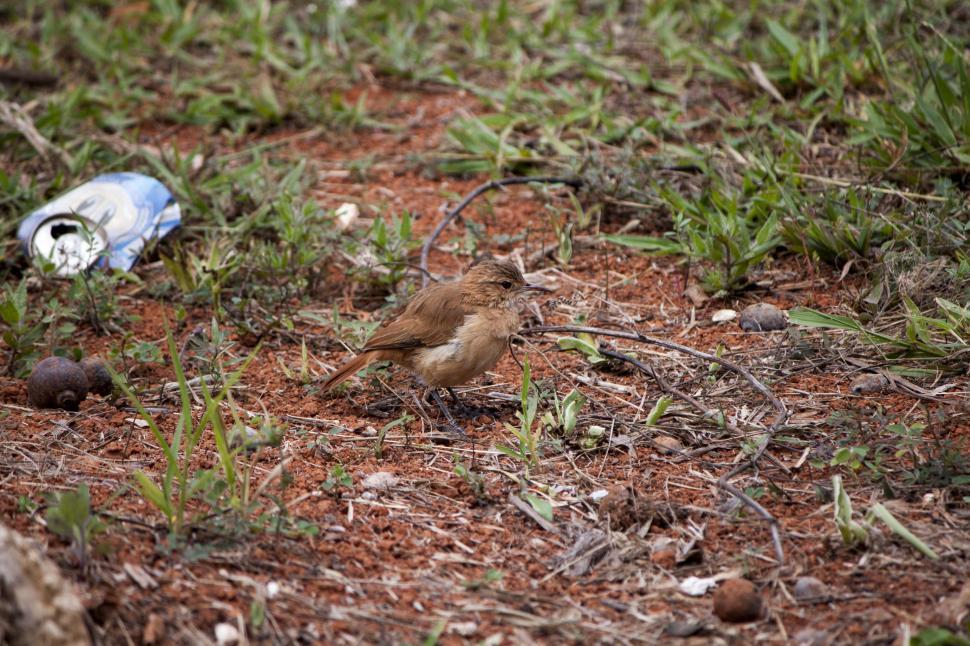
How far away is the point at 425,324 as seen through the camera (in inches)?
222

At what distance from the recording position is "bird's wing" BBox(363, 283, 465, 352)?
5586 millimetres

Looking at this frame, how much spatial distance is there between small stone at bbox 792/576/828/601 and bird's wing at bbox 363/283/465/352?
2358mm

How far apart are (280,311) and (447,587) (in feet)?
9.36

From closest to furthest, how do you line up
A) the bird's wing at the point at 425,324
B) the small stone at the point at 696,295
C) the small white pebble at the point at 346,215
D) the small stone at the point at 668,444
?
the small stone at the point at 668,444 → the bird's wing at the point at 425,324 → the small stone at the point at 696,295 → the small white pebble at the point at 346,215

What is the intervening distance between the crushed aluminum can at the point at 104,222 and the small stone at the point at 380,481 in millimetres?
2667

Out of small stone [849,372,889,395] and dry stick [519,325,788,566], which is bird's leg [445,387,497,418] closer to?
dry stick [519,325,788,566]

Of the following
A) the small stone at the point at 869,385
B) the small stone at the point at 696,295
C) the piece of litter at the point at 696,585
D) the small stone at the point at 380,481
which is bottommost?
the small stone at the point at 696,295

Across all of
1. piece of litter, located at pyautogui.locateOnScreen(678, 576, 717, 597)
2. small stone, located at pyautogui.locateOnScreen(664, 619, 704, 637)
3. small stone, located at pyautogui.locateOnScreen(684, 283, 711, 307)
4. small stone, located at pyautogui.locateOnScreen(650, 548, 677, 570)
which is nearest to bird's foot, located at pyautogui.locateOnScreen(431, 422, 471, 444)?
small stone, located at pyautogui.locateOnScreen(650, 548, 677, 570)

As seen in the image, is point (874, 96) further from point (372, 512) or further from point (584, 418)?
point (372, 512)

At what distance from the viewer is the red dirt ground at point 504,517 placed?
358 cm

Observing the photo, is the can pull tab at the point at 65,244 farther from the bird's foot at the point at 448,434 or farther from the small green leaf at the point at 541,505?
the small green leaf at the point at 541,505

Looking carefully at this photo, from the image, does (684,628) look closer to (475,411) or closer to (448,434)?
(448,434)

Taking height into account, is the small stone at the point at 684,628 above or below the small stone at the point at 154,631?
below

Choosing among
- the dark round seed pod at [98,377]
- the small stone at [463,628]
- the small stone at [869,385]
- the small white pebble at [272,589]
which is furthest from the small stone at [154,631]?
the small stone at [869,385]
